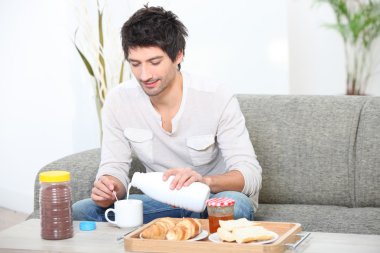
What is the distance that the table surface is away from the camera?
2.08m

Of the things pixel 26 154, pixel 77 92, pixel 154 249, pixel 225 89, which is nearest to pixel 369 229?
pixel 225 89

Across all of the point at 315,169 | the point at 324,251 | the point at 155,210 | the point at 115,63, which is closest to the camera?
the point at 324,251

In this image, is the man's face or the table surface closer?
the table surface

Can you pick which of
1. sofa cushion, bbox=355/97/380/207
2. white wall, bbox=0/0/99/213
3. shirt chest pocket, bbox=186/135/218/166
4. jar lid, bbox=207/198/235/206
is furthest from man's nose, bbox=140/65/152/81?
white wall, bbox=0/0/99/213

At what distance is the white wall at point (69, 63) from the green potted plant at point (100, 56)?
16cm

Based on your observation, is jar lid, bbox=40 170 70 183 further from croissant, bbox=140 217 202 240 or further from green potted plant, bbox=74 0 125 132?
green potted plant, bbox=74 0 125 132

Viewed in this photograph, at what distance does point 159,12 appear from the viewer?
2.89m

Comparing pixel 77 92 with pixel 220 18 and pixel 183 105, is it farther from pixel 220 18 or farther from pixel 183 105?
pixel 183 105

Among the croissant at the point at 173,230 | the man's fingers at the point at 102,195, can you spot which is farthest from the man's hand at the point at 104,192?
the croissant at the point at 173,230

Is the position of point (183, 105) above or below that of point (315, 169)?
above

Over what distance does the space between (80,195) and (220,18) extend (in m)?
1.98

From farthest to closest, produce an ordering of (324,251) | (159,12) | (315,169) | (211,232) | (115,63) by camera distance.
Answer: (115,63) → (315,169) → (159,12) → (211,232) → (324,251)

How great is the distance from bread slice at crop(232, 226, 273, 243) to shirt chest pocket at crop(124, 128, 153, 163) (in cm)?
Answer: 87

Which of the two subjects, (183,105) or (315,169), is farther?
(315,169)
